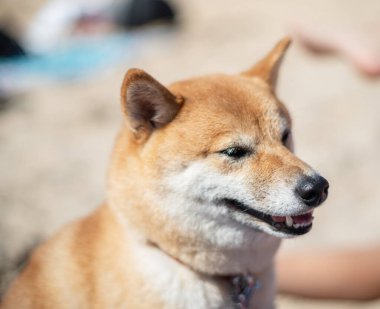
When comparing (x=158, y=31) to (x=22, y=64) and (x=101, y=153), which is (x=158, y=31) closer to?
(x=22, y=64)

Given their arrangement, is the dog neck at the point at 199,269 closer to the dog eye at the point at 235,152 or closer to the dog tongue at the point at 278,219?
the dog tongue at the point at 278,219

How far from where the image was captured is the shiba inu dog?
2.21 m

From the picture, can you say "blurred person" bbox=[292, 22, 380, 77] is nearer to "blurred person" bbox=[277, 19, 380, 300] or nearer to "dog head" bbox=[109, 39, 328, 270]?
"blurred person" bbox=[277, 19, 380, 300]

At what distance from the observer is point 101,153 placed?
4.77m

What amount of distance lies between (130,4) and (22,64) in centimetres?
159

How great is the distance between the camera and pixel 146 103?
2.29 meters

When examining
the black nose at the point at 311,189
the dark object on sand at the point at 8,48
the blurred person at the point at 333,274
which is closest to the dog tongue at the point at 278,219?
the black nose at the point at 311,189

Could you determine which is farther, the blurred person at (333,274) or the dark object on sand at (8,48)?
the dark object on sand at (8,48)

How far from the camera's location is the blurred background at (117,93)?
4008 mm

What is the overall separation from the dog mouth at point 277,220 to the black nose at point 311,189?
0.34 ft

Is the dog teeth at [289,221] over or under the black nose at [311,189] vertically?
under

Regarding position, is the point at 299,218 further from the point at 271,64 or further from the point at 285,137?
the point at 271,64

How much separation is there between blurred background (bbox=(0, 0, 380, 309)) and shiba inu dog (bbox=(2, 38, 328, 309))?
1.21 meters

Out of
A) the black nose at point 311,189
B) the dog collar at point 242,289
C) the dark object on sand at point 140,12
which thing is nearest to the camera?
the black nose at point 311,189
